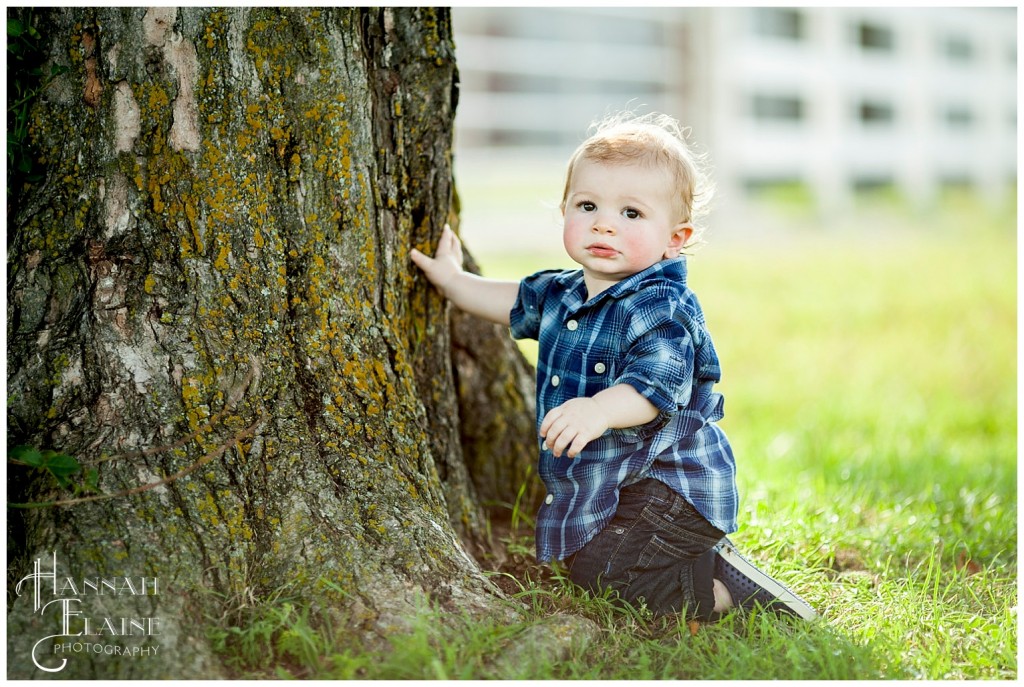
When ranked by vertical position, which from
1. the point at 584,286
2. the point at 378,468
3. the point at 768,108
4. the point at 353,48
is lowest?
the point at 378,468

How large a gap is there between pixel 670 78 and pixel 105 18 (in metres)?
15.4

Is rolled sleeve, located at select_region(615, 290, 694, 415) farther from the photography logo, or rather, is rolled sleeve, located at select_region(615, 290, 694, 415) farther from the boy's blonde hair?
the photography logo

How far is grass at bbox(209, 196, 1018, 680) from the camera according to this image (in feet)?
6.68

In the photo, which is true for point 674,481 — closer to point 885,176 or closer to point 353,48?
point 353,48

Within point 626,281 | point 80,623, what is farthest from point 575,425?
point 80,623

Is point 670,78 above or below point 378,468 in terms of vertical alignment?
above

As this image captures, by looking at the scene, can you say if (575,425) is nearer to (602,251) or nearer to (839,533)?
(602,251)

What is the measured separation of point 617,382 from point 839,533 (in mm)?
1198

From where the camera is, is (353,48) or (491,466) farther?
(491,466)

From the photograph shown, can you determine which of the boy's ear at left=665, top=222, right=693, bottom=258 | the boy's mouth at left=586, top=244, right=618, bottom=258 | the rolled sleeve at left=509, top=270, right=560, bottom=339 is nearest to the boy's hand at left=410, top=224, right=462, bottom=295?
the rolled sleeve at left=509, top=270, right=560, bottom=339

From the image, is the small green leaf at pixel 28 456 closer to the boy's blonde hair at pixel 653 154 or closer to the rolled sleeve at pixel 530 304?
the rolled sleeve at pixel 530 304

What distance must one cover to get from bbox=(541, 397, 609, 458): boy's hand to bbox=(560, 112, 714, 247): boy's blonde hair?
58 cm

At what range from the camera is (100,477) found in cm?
211

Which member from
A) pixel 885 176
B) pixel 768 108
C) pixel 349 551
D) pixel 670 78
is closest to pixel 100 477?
pixel 349 551
